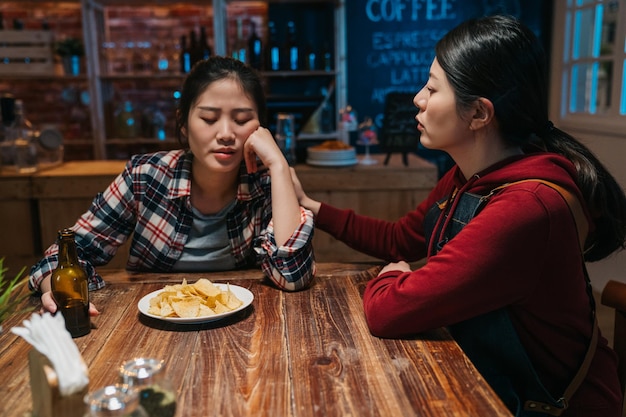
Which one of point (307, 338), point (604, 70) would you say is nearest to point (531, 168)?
point (307, 338)

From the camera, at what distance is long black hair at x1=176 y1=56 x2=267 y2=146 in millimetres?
1777

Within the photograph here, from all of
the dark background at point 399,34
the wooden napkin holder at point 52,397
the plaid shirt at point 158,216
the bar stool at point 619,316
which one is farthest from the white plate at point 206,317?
the dark background at point 399,34

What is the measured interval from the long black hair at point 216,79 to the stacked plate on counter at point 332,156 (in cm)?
133

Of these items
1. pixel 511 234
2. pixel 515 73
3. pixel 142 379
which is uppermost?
pixel 515 73

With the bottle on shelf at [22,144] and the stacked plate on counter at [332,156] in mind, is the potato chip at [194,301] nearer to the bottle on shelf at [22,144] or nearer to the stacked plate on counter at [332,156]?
the stacked plate on counter at [332,156]

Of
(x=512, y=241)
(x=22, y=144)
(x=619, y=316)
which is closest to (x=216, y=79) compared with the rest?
(x=512, y=241)

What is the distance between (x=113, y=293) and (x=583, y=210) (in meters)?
1.16

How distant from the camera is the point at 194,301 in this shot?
1342 millimetres

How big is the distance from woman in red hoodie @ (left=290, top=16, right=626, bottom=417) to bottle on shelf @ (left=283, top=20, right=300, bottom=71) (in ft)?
10.2

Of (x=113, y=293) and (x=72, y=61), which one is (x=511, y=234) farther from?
(x=72, y=61)

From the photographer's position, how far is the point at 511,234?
1.17m

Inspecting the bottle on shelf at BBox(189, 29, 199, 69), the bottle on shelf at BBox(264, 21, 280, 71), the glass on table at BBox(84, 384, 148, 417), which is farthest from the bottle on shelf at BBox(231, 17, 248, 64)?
the glass on table at BBox(84, 384, 148, 417)

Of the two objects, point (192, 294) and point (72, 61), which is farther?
point (72, 61)

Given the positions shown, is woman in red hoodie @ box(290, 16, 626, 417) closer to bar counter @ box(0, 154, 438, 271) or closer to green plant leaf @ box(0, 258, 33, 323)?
green plant leaf @ box(0, 258, 33, 323)
